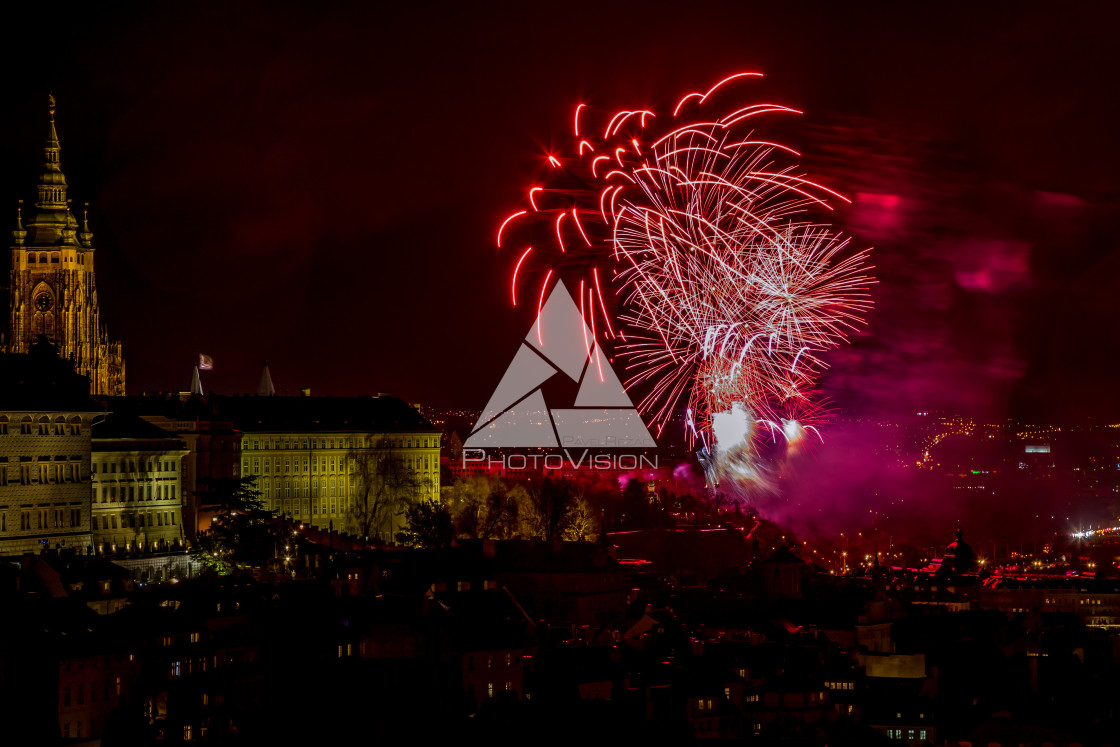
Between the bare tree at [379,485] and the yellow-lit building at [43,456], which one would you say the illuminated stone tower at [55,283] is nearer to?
the bare tree at [379,485]

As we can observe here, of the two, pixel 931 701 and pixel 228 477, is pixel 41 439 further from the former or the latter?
pixel 931 701

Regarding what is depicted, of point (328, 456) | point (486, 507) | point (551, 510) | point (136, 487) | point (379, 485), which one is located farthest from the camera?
point (328, 456)

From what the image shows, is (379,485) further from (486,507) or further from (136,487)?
(136,487)

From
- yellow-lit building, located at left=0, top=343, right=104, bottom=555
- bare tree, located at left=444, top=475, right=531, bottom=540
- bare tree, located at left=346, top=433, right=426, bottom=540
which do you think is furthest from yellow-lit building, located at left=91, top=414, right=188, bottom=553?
bare tree, located at left=346, top=433, right=426, bottom=540

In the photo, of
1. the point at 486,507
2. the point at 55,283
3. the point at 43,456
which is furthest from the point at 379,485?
the point at 43,456

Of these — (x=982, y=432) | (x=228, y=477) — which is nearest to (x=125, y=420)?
(x=228, y=477)

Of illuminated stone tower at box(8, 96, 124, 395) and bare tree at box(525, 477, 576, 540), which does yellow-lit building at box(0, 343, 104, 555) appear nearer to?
illuminated stone tower at box(8, 96, 124, 395)
